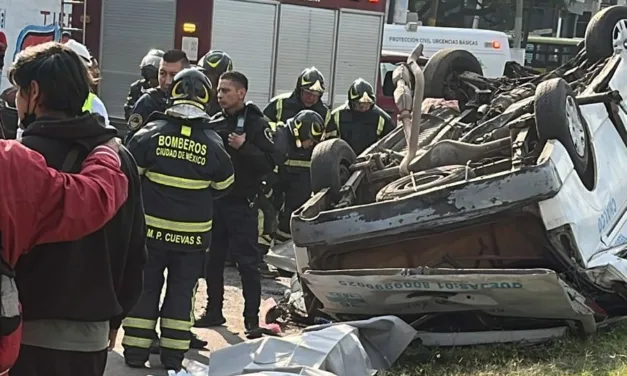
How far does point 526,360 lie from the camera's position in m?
5.19

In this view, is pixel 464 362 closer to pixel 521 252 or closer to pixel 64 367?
pixel 521 252

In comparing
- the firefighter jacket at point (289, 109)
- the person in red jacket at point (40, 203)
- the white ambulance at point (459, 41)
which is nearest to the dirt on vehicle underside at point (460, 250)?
the person in red jacket at point (40, 203)

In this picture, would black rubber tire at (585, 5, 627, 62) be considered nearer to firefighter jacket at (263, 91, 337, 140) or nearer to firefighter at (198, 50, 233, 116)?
firefighter jacket at (263, 91, 337, 140)

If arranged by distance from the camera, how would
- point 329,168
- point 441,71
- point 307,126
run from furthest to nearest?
point 307,126, point 441,71, point 329,168

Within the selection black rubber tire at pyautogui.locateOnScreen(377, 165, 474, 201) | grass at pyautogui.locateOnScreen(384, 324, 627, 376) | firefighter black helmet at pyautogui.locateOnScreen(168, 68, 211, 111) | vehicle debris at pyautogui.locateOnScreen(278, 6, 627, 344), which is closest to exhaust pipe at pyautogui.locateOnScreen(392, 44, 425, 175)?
vehicle debris at pyautogui.locateOnScreen(278, 6, 627, 344)

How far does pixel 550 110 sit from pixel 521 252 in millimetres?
774

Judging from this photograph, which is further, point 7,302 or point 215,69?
point 215,69

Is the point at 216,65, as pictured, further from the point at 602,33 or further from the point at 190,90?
the point at 602,33

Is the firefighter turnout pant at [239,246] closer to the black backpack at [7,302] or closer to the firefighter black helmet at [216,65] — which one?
the firefighter black helmet at [216,65]

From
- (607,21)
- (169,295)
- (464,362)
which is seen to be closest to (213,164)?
(169,295)

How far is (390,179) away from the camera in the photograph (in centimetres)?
613

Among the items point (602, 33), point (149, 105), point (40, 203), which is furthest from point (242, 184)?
point (40, 203)

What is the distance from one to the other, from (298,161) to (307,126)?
0.37 meters

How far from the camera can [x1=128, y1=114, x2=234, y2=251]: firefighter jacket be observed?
5148 millimetres
